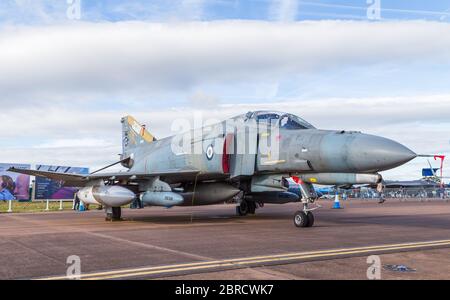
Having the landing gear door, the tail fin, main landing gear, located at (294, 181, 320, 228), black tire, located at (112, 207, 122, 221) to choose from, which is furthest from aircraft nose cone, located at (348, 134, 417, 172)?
the tail fin

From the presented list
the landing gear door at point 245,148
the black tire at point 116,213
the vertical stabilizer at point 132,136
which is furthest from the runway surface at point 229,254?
the vertical stabilizer at point 132,136

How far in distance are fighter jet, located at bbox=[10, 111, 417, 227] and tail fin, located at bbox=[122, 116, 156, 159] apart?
1.26 m

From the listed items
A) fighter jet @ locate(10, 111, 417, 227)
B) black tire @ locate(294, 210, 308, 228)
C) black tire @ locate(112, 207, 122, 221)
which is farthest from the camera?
black tire @ locate(112, 207, 122, 221)

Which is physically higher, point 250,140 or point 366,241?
point 250,140

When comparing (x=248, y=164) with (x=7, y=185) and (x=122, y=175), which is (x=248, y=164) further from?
(x=7, y=185)

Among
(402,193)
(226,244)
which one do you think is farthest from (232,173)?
(402,193)

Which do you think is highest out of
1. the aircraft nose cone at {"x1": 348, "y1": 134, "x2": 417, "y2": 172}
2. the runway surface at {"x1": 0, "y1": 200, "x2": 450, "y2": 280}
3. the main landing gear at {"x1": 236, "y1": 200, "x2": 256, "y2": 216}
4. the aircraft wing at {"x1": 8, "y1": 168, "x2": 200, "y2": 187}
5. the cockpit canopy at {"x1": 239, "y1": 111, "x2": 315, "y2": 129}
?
the cockpit canopy at {"x1": 239, "y1": 111, "x2": 315, "y2": 129}

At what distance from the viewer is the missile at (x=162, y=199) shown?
43.8 ft

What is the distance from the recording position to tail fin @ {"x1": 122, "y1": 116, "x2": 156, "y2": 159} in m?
20.1

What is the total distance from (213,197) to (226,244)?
723cm

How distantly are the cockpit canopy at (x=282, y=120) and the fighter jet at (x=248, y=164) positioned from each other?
28 mm

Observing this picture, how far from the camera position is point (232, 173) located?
13312 millimetres

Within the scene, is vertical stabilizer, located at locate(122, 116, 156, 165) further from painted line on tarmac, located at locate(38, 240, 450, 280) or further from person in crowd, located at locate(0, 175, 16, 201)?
person in crowd, located at locate(0, 175, 16, 201)
